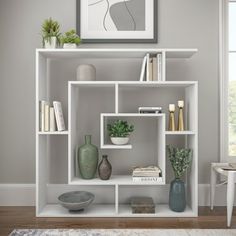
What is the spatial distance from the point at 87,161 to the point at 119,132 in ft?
1.13

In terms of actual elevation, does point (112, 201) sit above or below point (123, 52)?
below

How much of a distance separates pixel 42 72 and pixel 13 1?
743 millimetres

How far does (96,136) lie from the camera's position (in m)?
2.96

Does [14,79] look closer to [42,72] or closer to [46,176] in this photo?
[42,72]

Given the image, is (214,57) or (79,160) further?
(214,57)

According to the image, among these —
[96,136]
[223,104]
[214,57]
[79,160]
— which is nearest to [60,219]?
[79,160]

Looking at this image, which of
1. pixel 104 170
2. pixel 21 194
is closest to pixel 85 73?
pixel 104 170

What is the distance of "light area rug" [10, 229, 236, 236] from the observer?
87.3 inches

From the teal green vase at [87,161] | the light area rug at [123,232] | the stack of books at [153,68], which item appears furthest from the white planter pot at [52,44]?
the light area rug at [123,232]

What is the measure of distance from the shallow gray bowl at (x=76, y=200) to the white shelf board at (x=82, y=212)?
0.05m

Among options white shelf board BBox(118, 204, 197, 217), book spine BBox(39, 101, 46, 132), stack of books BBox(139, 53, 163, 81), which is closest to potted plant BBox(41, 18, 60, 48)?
book spine BBox(39, 101, 46, 132)

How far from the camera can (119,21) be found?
294cm

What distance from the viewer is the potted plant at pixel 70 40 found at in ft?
8.76

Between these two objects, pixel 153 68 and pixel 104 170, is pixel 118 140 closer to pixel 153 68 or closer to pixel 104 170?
pixel 104 170
